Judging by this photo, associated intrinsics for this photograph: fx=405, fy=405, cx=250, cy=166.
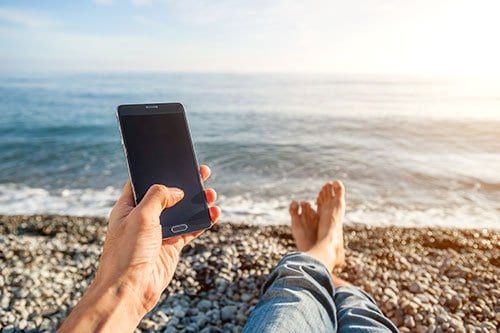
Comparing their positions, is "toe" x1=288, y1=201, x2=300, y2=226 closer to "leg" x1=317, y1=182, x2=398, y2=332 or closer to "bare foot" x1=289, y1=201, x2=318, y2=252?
"bare foot" x1=289, y1=201, x2=318, y2=252

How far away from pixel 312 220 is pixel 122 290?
9.50ft

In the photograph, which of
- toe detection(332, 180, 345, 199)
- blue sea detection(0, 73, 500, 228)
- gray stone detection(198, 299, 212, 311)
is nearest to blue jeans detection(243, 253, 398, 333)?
gray stone detection(198, 299, 212, 311)

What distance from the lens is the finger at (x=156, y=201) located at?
1.94 meters

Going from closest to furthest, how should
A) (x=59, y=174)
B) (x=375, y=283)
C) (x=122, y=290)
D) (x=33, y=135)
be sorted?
(x=122, y=290)
(x=375, y=283)
(x=59, y=174)
(x=33, y=135)

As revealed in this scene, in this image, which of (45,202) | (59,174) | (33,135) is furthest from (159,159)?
(33,135)

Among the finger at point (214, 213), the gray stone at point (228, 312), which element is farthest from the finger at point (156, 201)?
the gray stone at point (228, 312)

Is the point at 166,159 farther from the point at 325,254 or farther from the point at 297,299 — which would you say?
the point at 325,254

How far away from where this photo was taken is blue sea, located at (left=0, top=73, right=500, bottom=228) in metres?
6.02

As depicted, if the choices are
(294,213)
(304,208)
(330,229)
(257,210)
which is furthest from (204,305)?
(257,210)

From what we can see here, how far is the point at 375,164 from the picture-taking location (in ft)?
27.4

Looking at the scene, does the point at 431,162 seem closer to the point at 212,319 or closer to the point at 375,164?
the point at 375,164

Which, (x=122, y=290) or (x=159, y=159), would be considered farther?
(x=159, y=159)

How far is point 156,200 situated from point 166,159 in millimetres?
492

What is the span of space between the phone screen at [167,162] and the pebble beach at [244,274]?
923 millimetres
